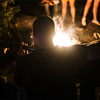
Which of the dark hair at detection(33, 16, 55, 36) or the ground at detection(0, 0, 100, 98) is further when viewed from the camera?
the ground at detection(0, 0, 100, 98)

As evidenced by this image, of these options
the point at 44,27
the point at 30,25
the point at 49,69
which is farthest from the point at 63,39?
the point at 49,69

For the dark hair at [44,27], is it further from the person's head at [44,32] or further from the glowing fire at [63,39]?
the glowing fire at [63,39]

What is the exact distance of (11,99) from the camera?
6.97ft

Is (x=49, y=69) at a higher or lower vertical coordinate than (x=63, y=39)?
higher

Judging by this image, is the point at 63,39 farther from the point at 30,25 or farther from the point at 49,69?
the point at 49,69

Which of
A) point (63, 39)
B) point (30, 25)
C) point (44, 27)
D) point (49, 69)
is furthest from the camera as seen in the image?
point (30, 25)

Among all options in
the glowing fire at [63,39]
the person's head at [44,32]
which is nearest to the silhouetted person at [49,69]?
the person's head at [44,32]

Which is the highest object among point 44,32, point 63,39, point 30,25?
point 44,32

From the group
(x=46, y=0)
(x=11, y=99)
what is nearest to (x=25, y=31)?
(x=46, y=0)

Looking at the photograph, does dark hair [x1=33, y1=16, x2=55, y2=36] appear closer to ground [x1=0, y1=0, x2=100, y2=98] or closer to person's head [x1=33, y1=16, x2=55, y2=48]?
person's head [x1=33, y1=16, x2=55, y2=48]

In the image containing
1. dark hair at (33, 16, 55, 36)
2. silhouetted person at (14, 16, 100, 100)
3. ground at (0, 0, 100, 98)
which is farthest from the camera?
ground at (0, 0, 100, 98)

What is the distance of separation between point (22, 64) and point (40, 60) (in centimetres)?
24

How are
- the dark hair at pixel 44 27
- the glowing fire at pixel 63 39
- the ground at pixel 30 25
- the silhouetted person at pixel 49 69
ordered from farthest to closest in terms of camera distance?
the glowing fire at pixel 63 39 < the ground at pixel 30 25 < the dark hair at pixel 44 27 < the silhouetted person at pixel 49 69

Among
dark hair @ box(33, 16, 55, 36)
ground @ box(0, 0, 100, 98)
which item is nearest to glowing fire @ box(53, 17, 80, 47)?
ground @ box(0, 0, 100, 98)
